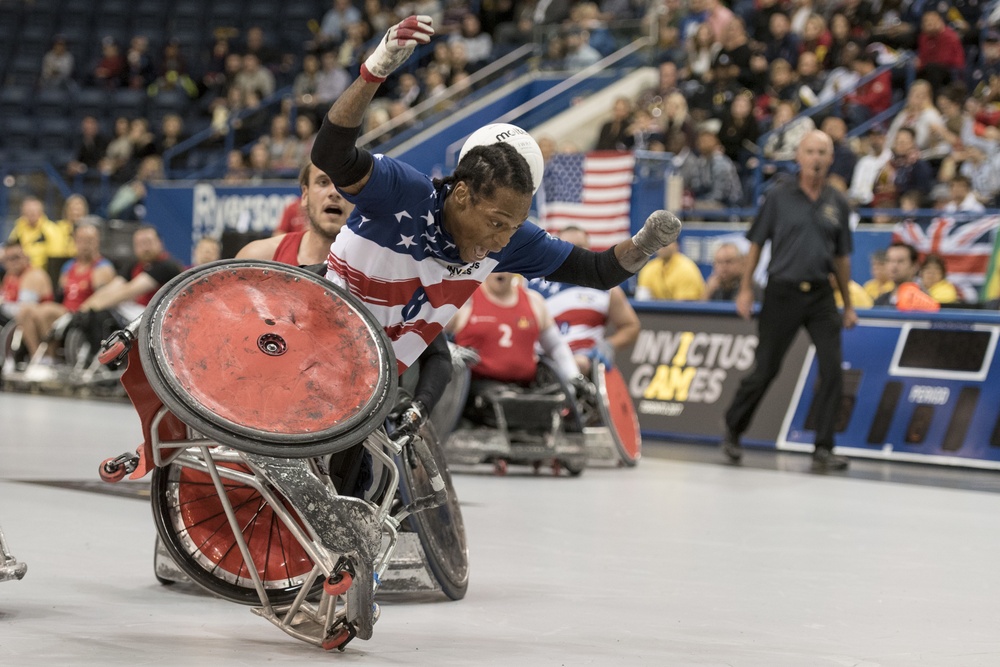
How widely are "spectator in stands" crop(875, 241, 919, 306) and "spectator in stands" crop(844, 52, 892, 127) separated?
15.4 ft

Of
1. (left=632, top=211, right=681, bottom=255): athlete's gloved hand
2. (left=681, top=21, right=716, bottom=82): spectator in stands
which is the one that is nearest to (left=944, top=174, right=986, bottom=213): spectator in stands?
(left=681, top=21, right=716, bottom=82): spectator in stands

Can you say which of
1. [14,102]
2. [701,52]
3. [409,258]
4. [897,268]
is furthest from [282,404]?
[14,102]

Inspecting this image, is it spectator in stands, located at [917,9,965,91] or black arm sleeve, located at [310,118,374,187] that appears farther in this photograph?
spectator in stands, located at [917,9,965,91]

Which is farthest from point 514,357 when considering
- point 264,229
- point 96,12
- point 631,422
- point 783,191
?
point 96,12

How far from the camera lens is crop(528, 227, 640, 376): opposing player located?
38.3 ft

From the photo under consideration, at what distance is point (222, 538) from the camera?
16.8 feet

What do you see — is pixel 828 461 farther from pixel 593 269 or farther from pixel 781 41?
pixel 781 41

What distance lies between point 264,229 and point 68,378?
5800 mm

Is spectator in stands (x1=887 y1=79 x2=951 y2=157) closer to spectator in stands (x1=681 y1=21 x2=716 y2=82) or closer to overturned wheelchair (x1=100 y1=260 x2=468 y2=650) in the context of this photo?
spectator in stands (x1=681 y1=21 x2=716 y2=82)

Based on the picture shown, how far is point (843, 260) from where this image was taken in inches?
433

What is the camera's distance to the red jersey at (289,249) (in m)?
6.09

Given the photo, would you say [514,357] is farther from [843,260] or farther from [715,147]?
[715,147]

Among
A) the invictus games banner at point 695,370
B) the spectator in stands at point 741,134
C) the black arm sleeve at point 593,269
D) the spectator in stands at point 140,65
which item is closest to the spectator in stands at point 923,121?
the spectator in stands at point 741,134

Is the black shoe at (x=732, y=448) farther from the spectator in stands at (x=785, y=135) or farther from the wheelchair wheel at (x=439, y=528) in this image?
the spectator in stands at (x=785, y=135)
